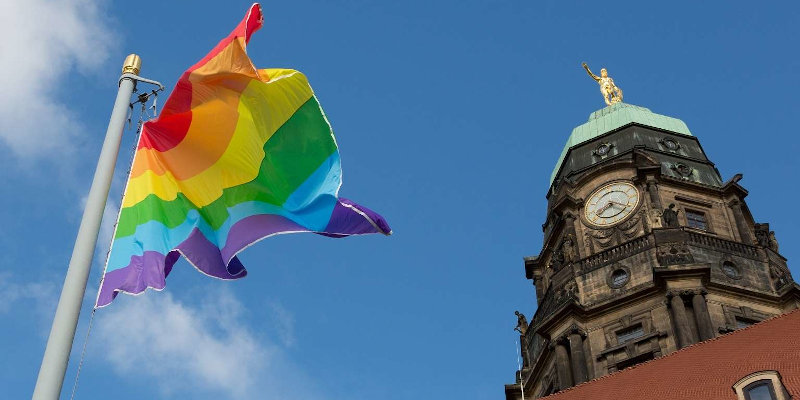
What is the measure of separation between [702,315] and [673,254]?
3.16 meters

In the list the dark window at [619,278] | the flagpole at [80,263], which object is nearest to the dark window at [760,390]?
the dark window at [619,278]

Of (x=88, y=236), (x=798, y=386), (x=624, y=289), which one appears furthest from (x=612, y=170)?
(x=88, y=236)

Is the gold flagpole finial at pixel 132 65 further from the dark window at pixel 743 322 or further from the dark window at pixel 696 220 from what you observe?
the dark window at pixel 696 220

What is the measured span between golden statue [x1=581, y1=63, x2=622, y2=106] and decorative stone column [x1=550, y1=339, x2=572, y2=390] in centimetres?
1821

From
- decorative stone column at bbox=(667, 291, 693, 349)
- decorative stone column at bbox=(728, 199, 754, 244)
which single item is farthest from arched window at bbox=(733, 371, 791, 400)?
decorative stone column at bbox=(728, 199, 754, 244)

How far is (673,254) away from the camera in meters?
42.2

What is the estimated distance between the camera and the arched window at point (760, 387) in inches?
1097

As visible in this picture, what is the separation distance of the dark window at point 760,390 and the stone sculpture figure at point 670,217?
1553 centimetres

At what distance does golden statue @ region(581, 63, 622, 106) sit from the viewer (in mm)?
56969

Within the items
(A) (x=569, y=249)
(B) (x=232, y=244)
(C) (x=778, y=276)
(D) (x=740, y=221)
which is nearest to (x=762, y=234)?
(D) (x=740, y=221)

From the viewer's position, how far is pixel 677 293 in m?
40.7

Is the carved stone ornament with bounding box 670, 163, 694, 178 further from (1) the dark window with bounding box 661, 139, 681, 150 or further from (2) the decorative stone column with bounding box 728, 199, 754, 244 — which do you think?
(2) the decorative stone column with bounding box 728, 199, 754, 244

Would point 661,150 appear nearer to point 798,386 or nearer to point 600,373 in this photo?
point 600,373

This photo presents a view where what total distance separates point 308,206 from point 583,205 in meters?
29.9
